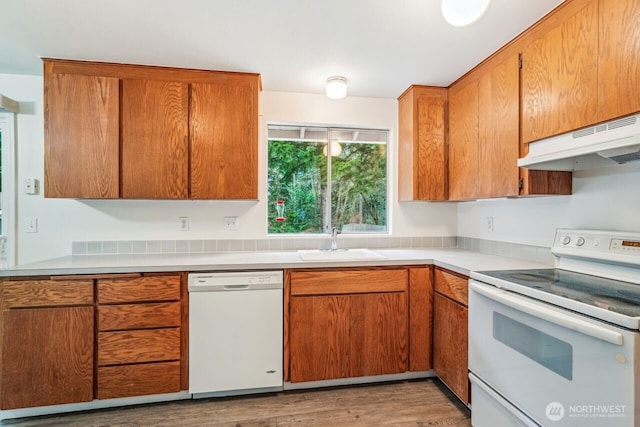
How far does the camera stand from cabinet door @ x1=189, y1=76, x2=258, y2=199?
2.17 m

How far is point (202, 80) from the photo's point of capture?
86.4 inches

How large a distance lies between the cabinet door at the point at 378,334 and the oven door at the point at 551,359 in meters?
0.54

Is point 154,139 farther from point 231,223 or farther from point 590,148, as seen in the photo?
point 590,148

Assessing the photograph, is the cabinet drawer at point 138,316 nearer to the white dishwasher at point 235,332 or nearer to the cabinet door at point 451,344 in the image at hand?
the white dishwasher at point 235,332

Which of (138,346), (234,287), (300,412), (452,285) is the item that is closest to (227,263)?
(234,287)

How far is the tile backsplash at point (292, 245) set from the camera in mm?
2244

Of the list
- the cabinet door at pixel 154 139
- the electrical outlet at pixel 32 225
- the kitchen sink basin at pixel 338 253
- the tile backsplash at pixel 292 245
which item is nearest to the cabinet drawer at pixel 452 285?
the kitchen sink basin at pixel 338 253

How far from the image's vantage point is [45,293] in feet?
5.72

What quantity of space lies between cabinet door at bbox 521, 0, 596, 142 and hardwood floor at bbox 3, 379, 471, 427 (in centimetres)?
175

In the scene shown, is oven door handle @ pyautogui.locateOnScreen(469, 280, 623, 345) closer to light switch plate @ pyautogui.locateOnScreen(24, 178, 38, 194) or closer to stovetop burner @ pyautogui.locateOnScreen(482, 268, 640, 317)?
stovetop burner @ pyautogui.locateOnScreen(482, 268, 640, 317)

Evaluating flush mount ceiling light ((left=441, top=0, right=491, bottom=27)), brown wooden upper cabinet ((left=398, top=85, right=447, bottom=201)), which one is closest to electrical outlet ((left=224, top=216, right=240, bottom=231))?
brown wooden upper cabinet ((left=398, top=85, right=447, bottom=201))

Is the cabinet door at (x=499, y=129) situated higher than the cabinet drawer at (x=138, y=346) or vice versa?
the cabinet door at (x=499, y=129)

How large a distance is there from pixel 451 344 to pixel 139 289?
2.03 m

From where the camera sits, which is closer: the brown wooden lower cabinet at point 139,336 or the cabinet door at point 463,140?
the brown wooden lower cabinet at point 139,336
